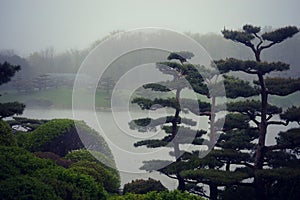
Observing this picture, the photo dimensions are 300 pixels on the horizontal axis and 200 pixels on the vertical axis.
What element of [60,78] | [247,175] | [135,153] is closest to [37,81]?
[60,78]

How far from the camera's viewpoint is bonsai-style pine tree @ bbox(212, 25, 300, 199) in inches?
293

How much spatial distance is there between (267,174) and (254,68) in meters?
2.41

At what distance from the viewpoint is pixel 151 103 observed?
29.2 feet

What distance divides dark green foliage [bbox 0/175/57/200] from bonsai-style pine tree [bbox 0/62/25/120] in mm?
2887

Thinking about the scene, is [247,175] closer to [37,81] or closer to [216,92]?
[216,92]

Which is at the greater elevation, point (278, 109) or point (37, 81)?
point (37, 81)

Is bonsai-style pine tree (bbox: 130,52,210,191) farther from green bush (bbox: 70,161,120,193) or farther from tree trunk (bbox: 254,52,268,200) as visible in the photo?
tree trunk (bbox: 254,52,268,200)

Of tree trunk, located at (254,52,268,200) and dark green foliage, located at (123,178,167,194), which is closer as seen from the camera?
tree trunk, located at (254,52,268,200)

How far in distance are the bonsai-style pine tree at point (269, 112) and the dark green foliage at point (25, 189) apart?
4.30 metres

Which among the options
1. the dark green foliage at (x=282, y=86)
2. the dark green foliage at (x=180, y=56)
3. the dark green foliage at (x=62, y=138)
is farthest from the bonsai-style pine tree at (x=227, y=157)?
the dark green foliage at (x=62, y=138)

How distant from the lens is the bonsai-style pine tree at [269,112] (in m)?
7.45

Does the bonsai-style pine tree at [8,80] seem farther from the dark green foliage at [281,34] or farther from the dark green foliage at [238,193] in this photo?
the dark green foliage at [281,34]

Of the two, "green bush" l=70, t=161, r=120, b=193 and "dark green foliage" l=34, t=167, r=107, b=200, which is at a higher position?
"dark green foliage" l=34, t=167, r=107, b=200

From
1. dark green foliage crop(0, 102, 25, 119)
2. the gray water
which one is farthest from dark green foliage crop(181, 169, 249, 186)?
the gray water
